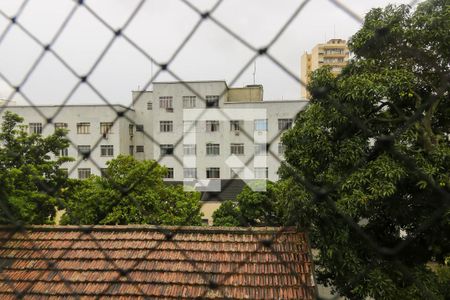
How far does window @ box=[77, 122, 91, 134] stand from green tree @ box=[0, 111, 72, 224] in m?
3.12

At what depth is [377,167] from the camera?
194cm

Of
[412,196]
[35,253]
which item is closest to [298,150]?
[412,196]

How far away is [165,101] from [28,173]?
405cm

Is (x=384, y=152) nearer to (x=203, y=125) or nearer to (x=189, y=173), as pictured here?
(x=203, y=125)

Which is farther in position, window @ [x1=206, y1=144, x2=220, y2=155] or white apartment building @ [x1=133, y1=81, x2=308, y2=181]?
window @ [x1=206, y1=144, x2=220, y2=155]

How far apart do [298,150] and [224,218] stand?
134 inches

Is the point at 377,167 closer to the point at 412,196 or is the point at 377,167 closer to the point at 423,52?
the point at 412,196

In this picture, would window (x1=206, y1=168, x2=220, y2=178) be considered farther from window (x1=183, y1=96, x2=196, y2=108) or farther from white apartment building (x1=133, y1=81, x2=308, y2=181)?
window (x1=183, y1=96, x2=196, y2=108)

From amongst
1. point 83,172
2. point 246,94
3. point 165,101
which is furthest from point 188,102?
point 83,172

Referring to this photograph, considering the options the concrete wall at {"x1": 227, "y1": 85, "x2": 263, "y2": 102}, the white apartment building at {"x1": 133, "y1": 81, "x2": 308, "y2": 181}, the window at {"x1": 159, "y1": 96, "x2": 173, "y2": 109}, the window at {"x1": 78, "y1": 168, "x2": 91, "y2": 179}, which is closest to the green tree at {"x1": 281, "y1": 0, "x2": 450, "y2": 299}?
the white apartment building at {"x1": 133, "y1": 81, "x2": 308, "y2": 181}

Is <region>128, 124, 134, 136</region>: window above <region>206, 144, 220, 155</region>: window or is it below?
above

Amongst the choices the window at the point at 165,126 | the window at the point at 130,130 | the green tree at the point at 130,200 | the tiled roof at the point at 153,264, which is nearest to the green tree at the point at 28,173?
the green tree at the point at 130,200

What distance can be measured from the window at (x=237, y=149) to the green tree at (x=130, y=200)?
8.11ft

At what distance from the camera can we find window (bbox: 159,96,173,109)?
784cm
